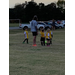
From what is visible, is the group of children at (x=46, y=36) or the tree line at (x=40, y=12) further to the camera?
the tree line at (x=40, y=12)

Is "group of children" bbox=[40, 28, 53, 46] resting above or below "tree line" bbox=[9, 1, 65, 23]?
below

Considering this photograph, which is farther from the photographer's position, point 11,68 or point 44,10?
point 44,10

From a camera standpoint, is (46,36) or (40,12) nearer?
(46,36)

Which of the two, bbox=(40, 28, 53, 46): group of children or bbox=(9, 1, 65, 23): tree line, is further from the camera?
bbox=(9, 1, 65, 23): tree line

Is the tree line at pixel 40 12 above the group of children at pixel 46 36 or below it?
above

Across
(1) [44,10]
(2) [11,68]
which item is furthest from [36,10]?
(2) [11,68]

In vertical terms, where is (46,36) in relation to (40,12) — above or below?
below
